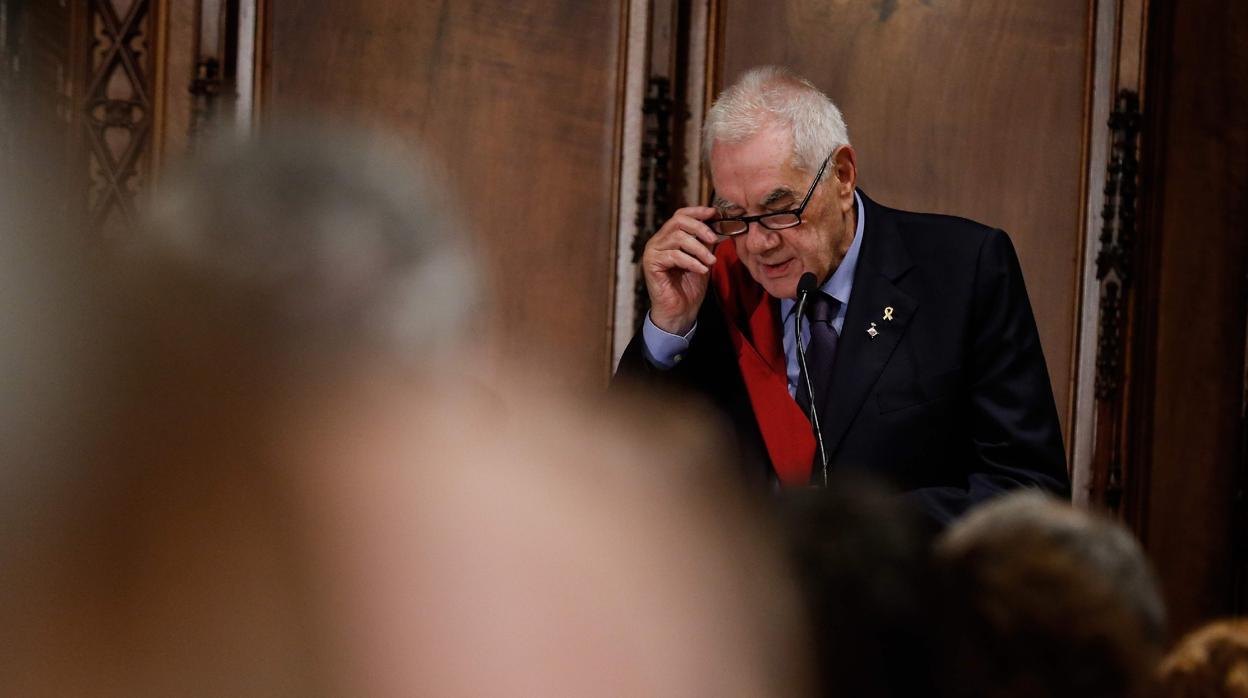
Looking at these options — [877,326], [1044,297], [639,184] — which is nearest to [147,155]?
[639,184]

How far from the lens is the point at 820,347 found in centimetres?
186

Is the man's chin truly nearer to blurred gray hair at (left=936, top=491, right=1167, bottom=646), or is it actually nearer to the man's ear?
the man's ear

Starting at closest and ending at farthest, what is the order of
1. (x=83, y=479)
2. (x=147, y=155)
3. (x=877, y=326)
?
(x=83, y=479) → (x=877, y=326) → (x=147, y=155)

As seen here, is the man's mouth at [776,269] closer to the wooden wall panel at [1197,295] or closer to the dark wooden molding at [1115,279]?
the dark wooden molding at [1115,279]

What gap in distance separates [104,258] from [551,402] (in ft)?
0.57

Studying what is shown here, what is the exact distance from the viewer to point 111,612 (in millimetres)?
423

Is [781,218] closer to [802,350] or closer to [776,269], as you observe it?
[776,269]

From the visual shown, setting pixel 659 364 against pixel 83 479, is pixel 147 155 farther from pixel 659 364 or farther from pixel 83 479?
pixel 83 479

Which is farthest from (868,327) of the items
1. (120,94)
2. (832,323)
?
(120,94)

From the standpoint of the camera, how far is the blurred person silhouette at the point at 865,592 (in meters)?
0.47

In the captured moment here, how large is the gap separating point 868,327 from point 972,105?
1072mm

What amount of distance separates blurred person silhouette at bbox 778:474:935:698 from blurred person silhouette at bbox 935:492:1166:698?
12 mm

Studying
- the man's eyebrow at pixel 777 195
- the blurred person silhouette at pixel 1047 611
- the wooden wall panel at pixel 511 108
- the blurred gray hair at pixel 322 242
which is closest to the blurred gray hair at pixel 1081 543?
the blurred person silhouette at pixel 1047 611

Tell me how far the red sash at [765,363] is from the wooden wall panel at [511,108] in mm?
706
